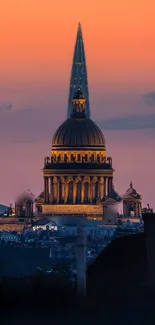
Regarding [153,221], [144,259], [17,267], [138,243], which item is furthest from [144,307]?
[17,267]

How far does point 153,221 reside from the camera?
86.6 feet

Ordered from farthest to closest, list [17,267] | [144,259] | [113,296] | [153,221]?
1. [17,267]
2. [144,259]
3. [153,221]
4. [113,296]

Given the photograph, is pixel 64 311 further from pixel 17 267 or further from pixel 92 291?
pixel 17 267

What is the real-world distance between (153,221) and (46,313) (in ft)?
15.3

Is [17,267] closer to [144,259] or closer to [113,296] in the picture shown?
[144,259]

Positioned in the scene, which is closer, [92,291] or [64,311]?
[64,311]

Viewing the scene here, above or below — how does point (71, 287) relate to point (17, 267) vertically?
below

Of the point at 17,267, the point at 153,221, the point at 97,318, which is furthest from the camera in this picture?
the point at 17,267

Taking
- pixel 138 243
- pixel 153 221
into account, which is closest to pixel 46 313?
pixel 153 221

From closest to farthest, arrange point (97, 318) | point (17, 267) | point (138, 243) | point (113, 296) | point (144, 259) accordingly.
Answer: point (97, 318) < point (113, 296) < point (144, 259) < point (138, 243) < point (17, 267)

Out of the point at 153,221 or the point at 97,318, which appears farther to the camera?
the point at 153,221

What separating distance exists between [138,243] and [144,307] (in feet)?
28.4

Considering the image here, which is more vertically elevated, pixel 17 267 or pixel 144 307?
pixel 17 267

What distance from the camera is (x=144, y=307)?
22.9 metres
